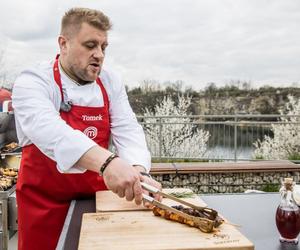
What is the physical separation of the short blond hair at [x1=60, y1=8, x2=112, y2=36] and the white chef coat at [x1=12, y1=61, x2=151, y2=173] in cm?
19

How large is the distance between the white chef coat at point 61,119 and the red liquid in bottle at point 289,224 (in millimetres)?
613

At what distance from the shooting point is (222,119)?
7461 millimetres

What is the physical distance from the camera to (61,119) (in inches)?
58.0

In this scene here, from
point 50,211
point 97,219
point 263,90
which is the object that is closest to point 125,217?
point 97,219

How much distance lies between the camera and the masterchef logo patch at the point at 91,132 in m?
1.66

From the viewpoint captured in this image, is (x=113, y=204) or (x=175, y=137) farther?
(x=175, y=137)

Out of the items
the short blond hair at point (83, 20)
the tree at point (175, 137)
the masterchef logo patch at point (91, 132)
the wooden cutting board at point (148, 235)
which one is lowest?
the tree at point (175, 137)

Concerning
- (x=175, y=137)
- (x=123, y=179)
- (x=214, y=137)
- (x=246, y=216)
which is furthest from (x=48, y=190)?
(x=175, y=137)

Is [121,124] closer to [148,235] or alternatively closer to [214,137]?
[148,235]

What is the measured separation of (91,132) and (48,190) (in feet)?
0.91

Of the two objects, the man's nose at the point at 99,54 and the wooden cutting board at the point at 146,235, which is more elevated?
the man's nose at the point at 99,54

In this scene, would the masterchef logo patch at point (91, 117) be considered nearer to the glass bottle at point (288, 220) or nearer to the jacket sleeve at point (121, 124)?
the jacket sleeve at point (121, 124)

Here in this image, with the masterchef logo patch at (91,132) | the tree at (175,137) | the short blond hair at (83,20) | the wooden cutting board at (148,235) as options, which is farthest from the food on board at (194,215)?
the tree at (175,137)

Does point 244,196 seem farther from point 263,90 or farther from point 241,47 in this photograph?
point 241,47
